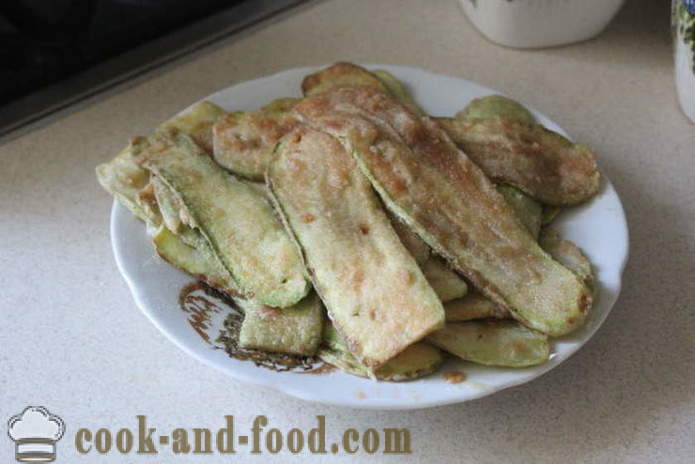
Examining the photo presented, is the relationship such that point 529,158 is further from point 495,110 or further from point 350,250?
point 350,250

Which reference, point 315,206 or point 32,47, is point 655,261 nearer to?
point 315,206

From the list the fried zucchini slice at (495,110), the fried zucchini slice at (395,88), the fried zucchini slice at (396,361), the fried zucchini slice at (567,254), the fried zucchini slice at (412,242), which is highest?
the fried zucchini slice at (395,88)

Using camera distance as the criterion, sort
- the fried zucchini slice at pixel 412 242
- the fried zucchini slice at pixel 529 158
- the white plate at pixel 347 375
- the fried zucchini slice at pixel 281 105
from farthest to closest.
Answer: the fried zucchini slice at pixel 281 105 → the fried zucchini slice at pixel 529 158 → the fried zucchini slice at pixel 412 242 → the white plate at pixel 347 375

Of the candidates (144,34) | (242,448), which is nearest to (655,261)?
(242,448)

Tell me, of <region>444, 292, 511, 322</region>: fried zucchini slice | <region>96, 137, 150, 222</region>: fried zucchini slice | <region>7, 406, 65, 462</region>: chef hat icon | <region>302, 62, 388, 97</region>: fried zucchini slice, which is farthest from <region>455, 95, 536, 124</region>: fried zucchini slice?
<region>7, 406, 65, 462</region>: chef hat icon

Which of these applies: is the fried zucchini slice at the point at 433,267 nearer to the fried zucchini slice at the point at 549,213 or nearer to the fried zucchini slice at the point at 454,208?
the fried zucchini slice at the point at 454,208

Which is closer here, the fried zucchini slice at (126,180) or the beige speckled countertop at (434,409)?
the beige speckled countertop at (434,409)

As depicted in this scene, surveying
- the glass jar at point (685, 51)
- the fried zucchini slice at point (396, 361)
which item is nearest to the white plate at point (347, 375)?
the fried zucchini slice at point (396, 361)
